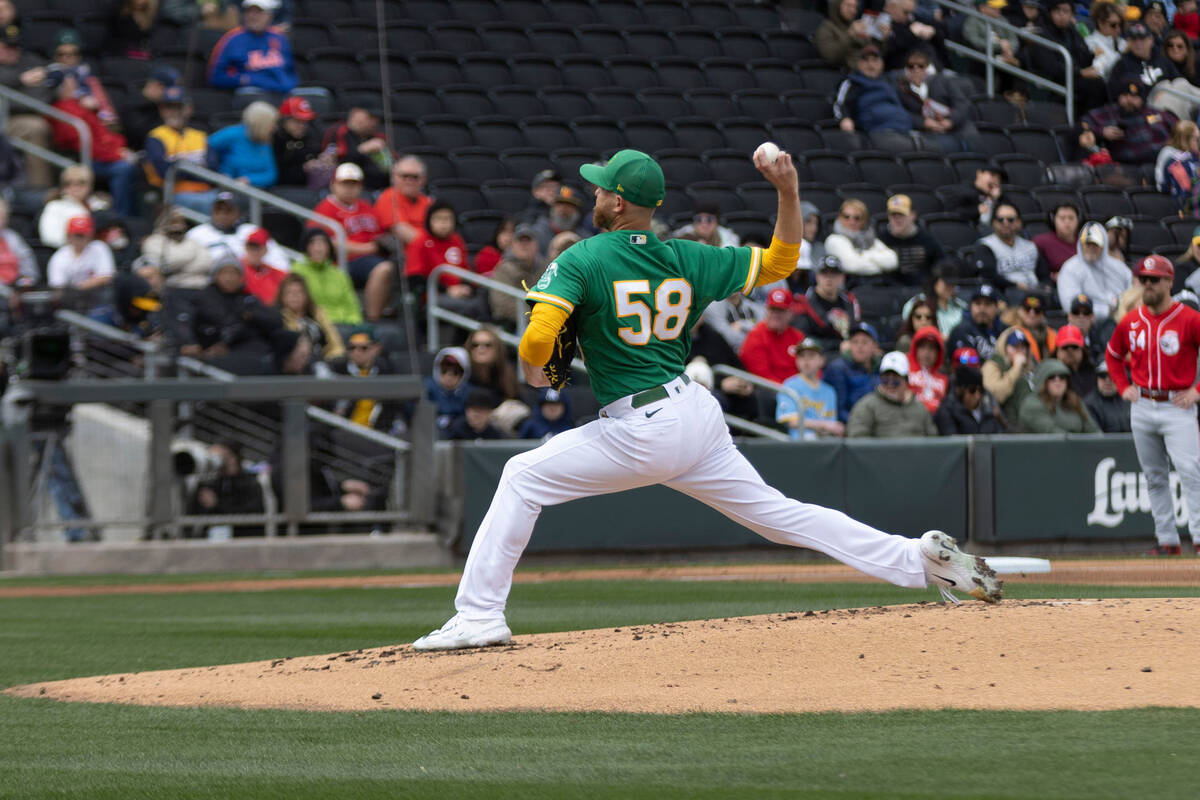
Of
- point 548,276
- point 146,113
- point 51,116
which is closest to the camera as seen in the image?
point 548,276

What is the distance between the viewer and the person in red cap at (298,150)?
16141mm

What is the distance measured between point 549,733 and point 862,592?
206 inches

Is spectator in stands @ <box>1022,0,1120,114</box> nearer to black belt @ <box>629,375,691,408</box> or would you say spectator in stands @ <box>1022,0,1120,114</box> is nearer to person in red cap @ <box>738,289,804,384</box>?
person in red cap @ <box>738,289,804,384</box>

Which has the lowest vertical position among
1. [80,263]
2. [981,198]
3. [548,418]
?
[548,418]

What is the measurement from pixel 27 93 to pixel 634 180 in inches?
449

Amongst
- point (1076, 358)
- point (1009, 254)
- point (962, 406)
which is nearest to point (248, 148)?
point (962, 406)

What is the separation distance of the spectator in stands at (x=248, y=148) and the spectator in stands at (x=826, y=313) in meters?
5.32

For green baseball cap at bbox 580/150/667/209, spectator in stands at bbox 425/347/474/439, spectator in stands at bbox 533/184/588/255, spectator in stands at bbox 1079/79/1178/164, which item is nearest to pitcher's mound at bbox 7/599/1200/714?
green baseball cap at bbox 580/150/667/209

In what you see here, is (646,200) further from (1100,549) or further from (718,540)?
(1100,549)

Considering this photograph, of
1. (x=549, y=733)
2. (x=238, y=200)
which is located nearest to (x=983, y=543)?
(x=238, y=200)

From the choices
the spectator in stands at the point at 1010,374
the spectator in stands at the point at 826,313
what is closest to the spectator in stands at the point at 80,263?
the spectator in stands at the point at 826,313

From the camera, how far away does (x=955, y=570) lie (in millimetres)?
6605

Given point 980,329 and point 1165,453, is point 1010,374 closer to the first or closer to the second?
point 980,329

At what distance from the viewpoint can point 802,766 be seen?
4297 mm
